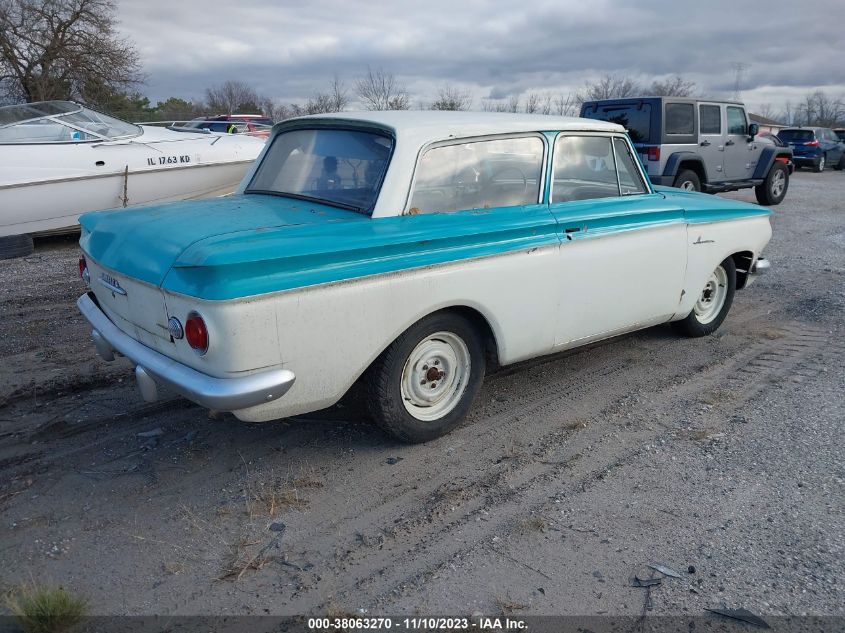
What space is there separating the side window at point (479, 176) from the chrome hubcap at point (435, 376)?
730mm

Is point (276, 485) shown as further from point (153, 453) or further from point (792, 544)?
point (792, 544)

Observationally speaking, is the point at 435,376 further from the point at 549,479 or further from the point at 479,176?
the point at 479,176

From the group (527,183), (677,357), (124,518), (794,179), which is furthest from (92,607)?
(794,179)

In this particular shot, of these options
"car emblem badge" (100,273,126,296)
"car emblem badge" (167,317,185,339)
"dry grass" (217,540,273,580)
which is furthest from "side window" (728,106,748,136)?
"dry grass" (217,540,273,580)

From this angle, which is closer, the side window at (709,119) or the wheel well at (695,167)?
the wheel well at (695,167)

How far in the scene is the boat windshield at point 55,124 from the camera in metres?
9.04

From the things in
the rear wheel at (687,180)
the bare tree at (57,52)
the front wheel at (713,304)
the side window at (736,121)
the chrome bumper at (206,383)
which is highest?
the bare tree at (57,52)

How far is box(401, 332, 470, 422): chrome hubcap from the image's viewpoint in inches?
Result: 148

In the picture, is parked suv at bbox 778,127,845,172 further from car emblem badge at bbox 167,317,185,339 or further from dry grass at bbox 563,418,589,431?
car emblem badge at bbox 167,317,185,339

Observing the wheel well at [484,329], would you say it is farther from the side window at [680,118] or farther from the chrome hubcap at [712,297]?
the side window at [680,118]

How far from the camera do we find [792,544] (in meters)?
3.02

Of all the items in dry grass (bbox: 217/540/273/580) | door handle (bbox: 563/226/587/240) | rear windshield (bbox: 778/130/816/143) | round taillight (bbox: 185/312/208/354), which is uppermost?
rear windshield (bbox: 778/130/816/143)

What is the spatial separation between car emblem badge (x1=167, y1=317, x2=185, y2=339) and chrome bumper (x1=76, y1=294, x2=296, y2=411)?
16 cm

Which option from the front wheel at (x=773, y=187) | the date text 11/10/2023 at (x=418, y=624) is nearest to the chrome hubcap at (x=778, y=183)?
the front wheel at (x=773, y=187)
